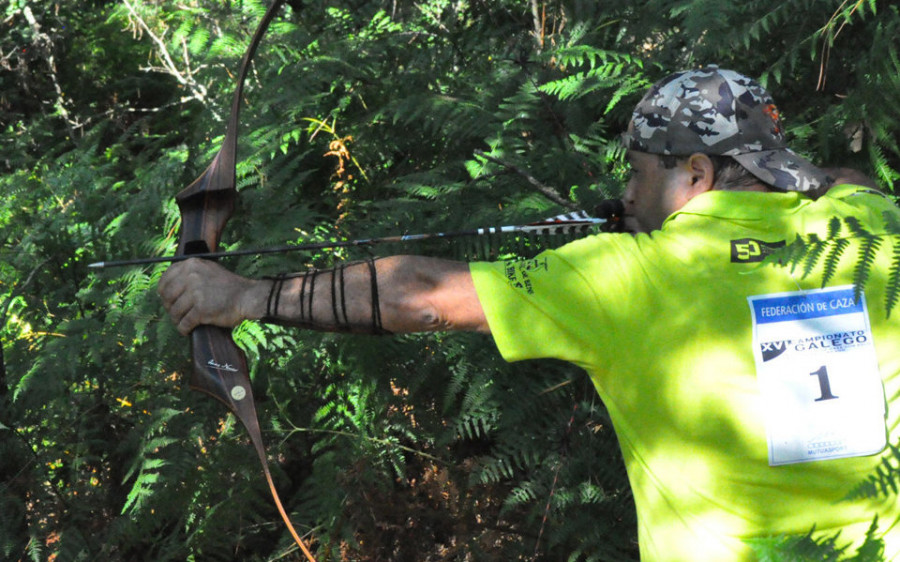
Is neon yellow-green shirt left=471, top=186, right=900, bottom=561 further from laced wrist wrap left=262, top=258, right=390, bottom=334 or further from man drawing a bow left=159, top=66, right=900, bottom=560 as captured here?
laced wrist wrap left=262, top=258, right=390, bottom=334

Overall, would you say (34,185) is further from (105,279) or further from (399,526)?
(399,526)

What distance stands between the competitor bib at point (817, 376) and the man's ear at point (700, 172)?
1.31ft

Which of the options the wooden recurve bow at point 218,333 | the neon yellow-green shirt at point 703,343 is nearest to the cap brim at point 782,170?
the neon yellow-green shirt at point 703,343

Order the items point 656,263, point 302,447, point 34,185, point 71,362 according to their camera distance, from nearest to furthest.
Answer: point 656,263 < point 71,362 < point 302,447 < point 34,185

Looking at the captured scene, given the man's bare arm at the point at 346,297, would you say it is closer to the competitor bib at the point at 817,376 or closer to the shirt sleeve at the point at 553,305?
the shirt sleeve at the point at 553,305

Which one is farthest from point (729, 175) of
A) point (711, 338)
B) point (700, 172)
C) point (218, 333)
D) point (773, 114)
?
point (218, 333)

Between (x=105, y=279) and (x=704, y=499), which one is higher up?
(x=105, y=279)

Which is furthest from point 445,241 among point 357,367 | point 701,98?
point 701,98

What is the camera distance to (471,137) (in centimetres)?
446

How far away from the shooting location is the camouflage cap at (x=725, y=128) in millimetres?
2133

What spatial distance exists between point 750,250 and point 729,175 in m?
0.30

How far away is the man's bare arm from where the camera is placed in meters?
1.98

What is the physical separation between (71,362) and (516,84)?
2418 mm
